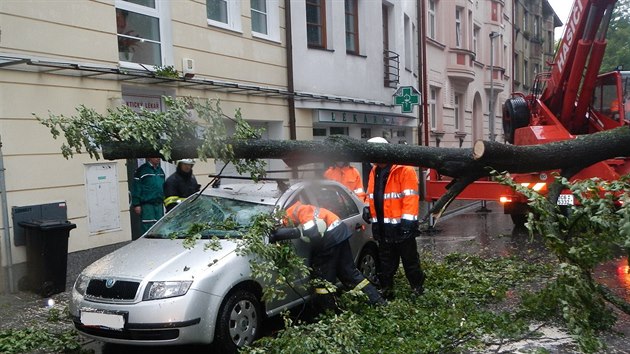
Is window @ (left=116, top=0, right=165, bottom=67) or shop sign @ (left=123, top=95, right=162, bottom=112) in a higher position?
window @ (left=116, top=0, right=165, bottom=67)

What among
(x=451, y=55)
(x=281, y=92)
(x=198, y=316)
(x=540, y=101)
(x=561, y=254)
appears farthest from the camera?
(x=451, y=55)

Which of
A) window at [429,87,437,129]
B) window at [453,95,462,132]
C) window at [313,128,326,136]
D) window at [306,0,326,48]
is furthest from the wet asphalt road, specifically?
window at [453,95,462,132]

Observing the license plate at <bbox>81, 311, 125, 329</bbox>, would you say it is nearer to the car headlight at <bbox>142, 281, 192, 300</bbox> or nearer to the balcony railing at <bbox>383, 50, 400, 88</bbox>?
the car headlight at <bbox>142, 281, 192, 300</bbox>

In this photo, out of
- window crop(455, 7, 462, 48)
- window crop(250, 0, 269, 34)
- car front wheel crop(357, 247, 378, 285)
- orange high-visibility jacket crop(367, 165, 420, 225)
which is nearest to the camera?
orange high-visibility jacket crop(367, 165, 420, 225)

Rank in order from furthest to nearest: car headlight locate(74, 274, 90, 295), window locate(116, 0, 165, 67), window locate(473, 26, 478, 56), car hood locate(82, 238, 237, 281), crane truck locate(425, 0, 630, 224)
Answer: window locate(473, 26, 478, 56) → window locate(116, 0, 165, 67) → crane truck locate(425, 0, 630, 224) → car headlight locate(74, 274, 90, 295) → car hood locate(82, 238, 237, 281)

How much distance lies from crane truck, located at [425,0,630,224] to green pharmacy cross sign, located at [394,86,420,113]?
15.8 feet

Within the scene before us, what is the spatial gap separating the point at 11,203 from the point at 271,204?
12.1 feet

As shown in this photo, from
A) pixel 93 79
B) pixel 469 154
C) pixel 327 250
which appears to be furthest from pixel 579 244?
pixel 93 79

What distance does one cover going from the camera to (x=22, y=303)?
6805 millimetres

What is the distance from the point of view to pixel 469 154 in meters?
3.50

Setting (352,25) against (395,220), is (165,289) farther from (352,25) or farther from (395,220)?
(352,25)

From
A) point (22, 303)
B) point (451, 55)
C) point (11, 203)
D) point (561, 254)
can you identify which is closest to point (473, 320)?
point (561, 254)

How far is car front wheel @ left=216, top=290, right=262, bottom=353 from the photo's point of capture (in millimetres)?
4691

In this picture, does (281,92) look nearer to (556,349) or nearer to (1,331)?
(1,331)
